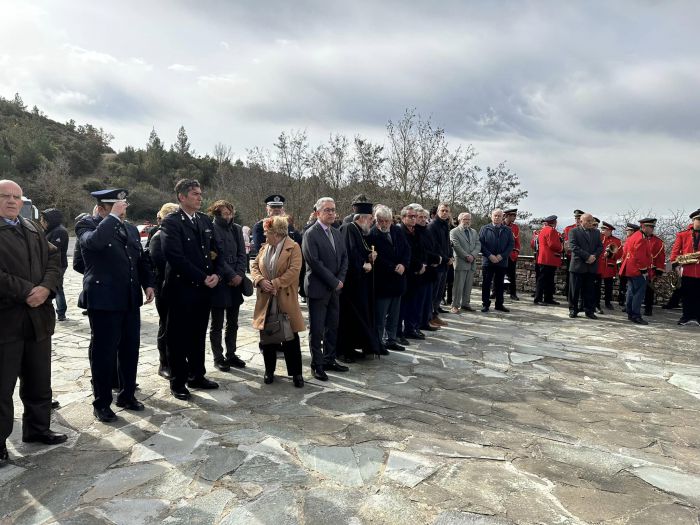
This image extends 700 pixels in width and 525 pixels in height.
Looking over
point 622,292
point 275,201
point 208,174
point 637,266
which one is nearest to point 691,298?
point 637,266

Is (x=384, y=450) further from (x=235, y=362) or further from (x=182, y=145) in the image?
(x=182, y=145)

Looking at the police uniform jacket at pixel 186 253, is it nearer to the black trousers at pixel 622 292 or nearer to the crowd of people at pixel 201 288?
the crowd of people at pixel 201 288

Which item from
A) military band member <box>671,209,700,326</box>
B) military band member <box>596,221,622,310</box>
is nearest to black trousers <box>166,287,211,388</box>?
military band member <box>671,209,700,326</box>

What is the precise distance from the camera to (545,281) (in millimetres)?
10953

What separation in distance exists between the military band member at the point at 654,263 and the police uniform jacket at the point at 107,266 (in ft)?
30.4

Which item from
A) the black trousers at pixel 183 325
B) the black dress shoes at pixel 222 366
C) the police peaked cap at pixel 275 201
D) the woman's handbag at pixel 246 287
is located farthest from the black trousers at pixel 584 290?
the black trousers at pixel 183 325

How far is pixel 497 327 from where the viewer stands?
26.8 feet

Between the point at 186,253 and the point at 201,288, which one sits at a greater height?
the point at 186,253

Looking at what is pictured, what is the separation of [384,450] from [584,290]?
759 centimetres

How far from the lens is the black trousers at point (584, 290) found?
30.8 ft

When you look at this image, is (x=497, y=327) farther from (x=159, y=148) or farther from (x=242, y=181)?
(x=159, y=148)

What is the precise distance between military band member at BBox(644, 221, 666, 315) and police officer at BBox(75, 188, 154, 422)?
366 inches

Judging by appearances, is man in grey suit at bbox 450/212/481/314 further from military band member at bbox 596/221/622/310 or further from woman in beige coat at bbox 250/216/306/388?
woman in beige coat at bbox 250/216/306/388

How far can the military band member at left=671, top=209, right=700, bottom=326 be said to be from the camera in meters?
8.91
